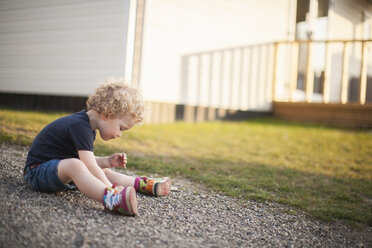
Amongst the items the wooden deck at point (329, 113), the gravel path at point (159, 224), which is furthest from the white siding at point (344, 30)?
the gravel path at point (159, 224)

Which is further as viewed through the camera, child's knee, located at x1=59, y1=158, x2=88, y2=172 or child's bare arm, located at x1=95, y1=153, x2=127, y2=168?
child's bare arm, located at x1=95, y1=153, x2=127, y2=168

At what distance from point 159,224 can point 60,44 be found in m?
5.74

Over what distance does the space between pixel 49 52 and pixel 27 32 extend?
819 mm

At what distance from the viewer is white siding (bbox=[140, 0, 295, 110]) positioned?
6.45m

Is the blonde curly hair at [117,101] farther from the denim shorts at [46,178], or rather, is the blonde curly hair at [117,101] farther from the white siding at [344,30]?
the white siding at [344,30]

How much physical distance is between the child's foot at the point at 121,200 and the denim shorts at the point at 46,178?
396 millimetres

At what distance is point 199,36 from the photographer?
743cm

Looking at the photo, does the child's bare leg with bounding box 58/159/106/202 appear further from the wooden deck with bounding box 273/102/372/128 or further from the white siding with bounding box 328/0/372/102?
the white siding with bounding box 328/0/372/102

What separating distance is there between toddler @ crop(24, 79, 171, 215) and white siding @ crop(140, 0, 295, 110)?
3.72 meters

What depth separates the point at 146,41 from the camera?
627 centimetres

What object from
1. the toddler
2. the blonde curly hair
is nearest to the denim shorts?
the toddler

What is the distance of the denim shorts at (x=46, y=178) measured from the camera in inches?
94.6

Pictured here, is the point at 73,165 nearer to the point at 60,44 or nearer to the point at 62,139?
the point at 62,139

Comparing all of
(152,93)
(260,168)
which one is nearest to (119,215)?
(260,168)
